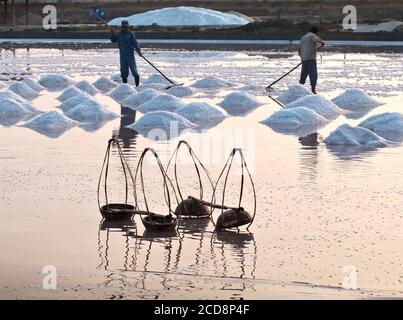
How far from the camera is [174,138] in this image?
15.7 metres

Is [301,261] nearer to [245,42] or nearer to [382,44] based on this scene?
[382,44]

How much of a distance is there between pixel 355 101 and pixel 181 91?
4.34 m

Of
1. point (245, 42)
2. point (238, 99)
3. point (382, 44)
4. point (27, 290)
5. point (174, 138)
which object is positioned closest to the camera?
point (27, 290)

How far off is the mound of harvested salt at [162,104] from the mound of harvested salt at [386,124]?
13.6ft

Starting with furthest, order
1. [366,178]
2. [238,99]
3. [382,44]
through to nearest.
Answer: [382,44]
[238,99]
[366,178]

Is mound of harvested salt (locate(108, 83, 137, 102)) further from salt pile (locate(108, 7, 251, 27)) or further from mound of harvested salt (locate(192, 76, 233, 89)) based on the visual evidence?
salt pile (locate(108, 7, 251, 27))

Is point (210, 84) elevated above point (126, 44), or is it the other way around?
point (126, 44)

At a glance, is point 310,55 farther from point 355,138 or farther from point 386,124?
point 355,138

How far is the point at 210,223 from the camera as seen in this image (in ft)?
31.5

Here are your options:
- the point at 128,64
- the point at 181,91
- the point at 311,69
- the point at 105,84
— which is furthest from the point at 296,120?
the point at 105,84

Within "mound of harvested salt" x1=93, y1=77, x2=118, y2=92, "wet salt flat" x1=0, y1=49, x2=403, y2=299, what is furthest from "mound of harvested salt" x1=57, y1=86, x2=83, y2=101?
"wet salt flat" x1=0, y1=49, x2=403, y2=299

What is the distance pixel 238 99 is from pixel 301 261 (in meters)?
13.0

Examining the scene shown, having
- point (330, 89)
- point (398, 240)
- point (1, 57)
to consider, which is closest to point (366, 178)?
point (398, 240)

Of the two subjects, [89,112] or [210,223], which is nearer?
[210,223]
